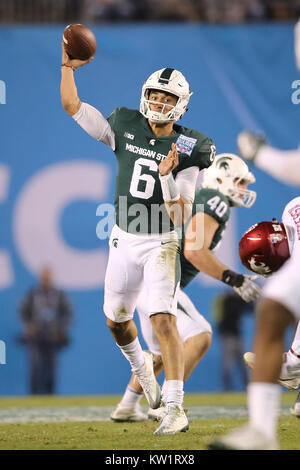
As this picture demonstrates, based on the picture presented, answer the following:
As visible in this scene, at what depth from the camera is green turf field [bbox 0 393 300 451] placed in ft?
11.2

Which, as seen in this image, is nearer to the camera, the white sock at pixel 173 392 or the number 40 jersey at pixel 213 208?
the white sock at pixel 173 392

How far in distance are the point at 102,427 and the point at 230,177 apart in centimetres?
179

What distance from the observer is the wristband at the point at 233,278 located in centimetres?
423

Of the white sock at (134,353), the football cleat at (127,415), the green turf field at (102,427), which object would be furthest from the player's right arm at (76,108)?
the football cleat at (127,415)

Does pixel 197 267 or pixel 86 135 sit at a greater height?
pixel 86 135

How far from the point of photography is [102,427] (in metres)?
4.29

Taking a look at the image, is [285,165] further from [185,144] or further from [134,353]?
[134,353]

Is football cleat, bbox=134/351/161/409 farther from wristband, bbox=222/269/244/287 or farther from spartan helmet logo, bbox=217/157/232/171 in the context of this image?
spartan helmet logo, bbox=217/157/232/171

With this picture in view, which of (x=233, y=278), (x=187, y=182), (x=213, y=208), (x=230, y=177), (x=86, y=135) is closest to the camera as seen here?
(x=187, y=182)

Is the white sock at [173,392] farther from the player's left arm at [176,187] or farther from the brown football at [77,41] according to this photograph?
the brown football at [77,41]

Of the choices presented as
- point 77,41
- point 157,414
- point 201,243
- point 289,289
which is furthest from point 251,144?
point 157,414

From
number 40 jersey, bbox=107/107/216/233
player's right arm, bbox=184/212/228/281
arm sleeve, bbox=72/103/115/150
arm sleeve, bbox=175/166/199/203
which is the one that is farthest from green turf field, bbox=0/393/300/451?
arm sleeve, bbox=72/103/115/150

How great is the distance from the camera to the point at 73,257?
8.21 metres

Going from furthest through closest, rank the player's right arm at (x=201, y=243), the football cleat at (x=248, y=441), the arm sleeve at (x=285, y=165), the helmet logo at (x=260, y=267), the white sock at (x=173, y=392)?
the player's right arm at (x=201, y=243) → the white sock at (x=173, y=392) → the helmet logo at (x=260, y=267) → the arm sleeve at (x=285, y=165) → the football cleat at (x=248, y=441)
